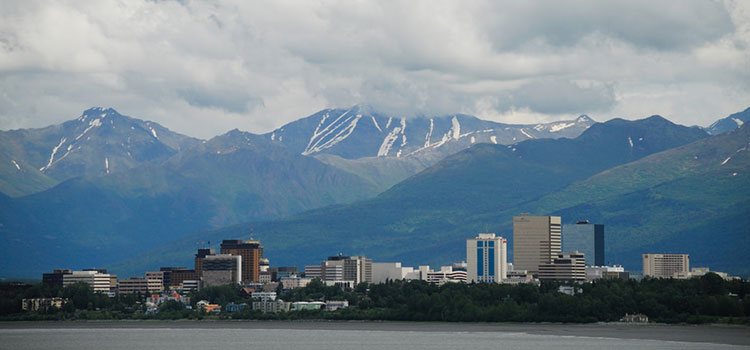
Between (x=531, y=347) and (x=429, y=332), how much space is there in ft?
111

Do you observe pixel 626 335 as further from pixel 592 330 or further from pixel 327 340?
pixel 327 340

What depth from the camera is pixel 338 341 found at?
17800cm

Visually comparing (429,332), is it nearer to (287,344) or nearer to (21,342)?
(287,344)

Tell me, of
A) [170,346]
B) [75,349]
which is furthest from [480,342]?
[75,349]

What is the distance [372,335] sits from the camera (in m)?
192

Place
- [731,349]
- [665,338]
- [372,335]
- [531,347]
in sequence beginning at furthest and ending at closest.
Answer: [372,335] < [665,338] < [531,347] < [731,349]

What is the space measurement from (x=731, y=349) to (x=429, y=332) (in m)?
51.7

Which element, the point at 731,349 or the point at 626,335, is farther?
the point at 626,335

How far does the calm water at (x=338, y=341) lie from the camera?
165125 mm

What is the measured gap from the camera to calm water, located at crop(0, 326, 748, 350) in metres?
165

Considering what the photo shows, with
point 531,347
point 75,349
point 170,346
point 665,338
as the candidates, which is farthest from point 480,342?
point 75,349

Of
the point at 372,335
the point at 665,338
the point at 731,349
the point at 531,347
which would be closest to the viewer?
the point at 731,349

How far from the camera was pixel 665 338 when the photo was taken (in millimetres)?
174000

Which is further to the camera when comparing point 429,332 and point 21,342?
point 429,332
